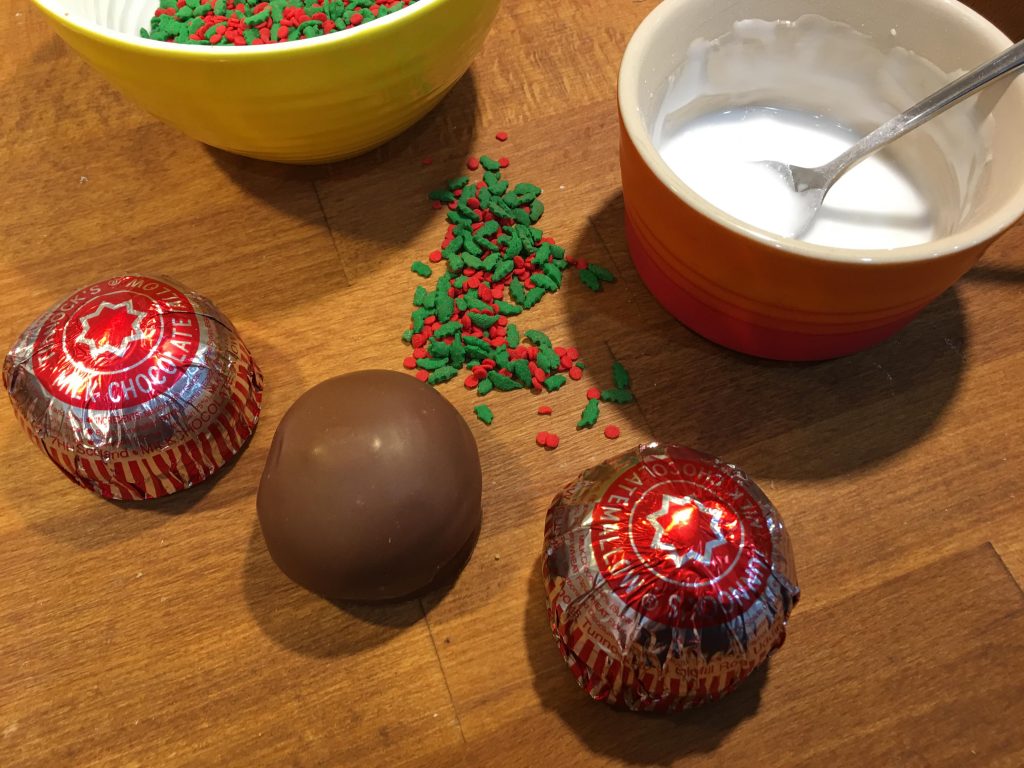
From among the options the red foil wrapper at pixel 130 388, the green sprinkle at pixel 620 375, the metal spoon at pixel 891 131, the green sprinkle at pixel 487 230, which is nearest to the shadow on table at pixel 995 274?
the metal spoon at pixel 891 131

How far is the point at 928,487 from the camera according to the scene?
69cm

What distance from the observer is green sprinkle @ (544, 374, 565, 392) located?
2.38 feet

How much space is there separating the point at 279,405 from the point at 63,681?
10.3 inches

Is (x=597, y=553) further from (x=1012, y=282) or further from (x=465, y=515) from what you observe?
(x=1012, y=282)

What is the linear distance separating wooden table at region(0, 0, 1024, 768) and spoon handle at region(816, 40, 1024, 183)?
0.56ft

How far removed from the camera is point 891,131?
0.68 metres

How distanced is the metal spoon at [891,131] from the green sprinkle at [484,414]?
30cm

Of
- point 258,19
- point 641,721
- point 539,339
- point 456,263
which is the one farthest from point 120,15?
point 641,721

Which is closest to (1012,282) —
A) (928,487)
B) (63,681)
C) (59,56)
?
(928,487)

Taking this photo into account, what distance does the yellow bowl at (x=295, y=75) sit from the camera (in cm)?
64

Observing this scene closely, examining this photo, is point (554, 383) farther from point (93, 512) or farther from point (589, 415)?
point (93, 512)

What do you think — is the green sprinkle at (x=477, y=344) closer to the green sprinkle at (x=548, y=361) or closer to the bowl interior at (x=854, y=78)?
the green sprinkle at (x=548, y=361)

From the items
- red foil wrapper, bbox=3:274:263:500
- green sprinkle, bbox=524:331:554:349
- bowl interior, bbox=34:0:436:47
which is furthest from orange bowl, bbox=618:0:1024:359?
red foil wrapper, bbox=3:274:263:500

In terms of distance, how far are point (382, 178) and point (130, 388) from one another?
1.11ft
